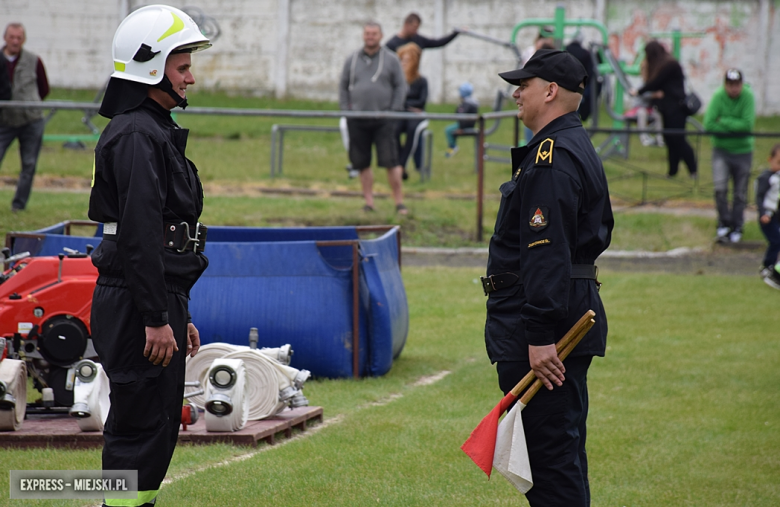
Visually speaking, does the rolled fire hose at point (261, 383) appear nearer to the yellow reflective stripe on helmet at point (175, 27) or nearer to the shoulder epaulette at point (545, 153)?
the yellow reflective stripe on helmet at point (175, 27)

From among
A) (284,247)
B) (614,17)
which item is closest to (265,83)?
(614,17)

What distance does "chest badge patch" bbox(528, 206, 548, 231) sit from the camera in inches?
139

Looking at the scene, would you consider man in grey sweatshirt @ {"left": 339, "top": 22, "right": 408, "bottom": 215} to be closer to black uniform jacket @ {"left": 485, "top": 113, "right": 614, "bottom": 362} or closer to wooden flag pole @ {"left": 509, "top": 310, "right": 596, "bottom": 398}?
black uniform jacket @ {"left": 485, "top": 113, "right": 614, "bottom": 362}

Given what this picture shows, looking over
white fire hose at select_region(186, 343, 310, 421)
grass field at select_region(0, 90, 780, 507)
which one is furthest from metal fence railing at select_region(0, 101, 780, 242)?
white fire hose at select_region(186, 343, 310, 421)

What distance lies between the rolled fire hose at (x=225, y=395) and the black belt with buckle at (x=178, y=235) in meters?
1.91

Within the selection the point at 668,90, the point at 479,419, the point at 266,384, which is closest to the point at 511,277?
the point at 266,384

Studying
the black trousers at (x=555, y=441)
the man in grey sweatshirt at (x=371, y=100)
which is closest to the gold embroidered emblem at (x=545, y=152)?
the black trousers at (x=555, y=441)

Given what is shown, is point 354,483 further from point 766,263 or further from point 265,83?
point 265,83

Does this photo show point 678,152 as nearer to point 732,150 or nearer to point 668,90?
point 668,90

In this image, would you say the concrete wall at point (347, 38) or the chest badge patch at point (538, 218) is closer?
the chest badge patch at point (538, 218)

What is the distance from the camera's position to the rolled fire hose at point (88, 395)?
17.5 feet

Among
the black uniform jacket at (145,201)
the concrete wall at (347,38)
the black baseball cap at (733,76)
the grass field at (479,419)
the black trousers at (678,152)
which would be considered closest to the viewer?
the black uniform jacket at (145,201)

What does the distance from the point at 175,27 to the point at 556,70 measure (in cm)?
148

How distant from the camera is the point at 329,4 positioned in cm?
2980
